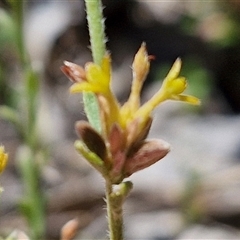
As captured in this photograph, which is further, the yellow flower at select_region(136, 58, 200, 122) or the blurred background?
the blurred background

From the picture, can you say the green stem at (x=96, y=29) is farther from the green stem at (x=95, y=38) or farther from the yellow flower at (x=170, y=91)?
the yellow flower at (x=170, y=91)

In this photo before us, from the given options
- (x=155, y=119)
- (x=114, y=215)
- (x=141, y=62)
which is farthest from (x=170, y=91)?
(x=155, y=119)

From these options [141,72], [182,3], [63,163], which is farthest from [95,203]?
[141,72]

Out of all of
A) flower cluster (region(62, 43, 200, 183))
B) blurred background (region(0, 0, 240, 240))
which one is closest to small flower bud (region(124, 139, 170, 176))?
flower cluster (region(62, 43, 200, 183))

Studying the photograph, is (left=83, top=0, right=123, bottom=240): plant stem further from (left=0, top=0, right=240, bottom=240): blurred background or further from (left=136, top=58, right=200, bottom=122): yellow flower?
(left=0, top=0, right=240, bottom=240): blurred background

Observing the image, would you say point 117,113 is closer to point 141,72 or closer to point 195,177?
point 141,72

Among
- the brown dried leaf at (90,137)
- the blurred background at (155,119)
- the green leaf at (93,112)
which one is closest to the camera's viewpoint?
the brown dried leaf at (90,137)

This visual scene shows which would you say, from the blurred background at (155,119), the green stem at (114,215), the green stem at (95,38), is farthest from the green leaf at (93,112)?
the blurred background at (155,119)
